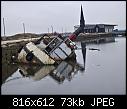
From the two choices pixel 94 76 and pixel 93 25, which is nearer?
pixel 94 76

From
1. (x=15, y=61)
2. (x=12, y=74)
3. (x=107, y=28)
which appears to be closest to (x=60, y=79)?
(x=12, y=74)

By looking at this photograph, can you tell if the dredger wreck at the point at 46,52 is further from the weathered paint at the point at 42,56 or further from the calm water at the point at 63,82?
the calm water at the point at 63,82

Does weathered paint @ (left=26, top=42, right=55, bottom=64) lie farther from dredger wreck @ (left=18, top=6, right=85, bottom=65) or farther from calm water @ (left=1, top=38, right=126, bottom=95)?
calm water @ (left=1, top=38, right=126, bottom=95)

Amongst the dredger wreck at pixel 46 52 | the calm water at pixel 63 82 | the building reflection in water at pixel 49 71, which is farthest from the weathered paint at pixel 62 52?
the calm water at pixel 63 82

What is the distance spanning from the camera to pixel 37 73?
22.7 metres

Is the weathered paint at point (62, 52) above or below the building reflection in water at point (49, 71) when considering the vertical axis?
above

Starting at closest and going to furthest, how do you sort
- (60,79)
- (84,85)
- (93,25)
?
(84,85), (60,79), (93,25)

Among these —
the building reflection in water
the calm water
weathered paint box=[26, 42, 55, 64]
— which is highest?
weathered paint box=[26, 42, 55, 64]

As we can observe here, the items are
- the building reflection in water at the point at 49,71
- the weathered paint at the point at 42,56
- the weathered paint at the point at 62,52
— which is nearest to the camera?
the building reflection in water at the point at 49,71

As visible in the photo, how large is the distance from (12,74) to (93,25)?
79.8 m

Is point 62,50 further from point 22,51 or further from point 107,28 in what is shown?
point 107,28

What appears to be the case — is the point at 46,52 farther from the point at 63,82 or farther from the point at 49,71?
the point at 63,82

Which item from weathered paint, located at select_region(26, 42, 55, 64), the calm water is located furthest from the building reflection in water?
weathered paint, located at select_region(26, 42, 55, 64)

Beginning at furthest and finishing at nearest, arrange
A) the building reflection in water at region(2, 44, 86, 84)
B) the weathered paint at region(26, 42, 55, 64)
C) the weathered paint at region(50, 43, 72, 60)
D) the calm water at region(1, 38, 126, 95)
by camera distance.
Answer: the weathered paint at region(50, 43, 72, 60)
the weathered paint at region(26, 42, 55, 64)
the building reflection in water at region(2, 44, 86, 84)
the calm water at region(1, 38, 126, 95)
